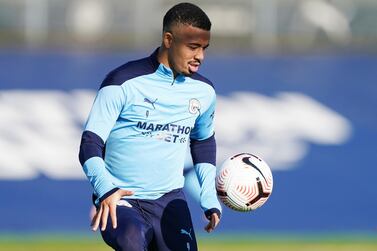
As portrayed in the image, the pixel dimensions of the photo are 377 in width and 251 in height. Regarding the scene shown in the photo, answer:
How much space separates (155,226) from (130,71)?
106cm

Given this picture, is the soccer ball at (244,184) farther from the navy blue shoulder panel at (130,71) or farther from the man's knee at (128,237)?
the navy blue shoulder panel at (130,71)

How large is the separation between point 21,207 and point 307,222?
3642 mm

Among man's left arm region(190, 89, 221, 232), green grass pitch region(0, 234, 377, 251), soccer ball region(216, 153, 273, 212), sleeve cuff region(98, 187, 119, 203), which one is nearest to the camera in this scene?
sleeve cuff region(98, 187, 119, 203)

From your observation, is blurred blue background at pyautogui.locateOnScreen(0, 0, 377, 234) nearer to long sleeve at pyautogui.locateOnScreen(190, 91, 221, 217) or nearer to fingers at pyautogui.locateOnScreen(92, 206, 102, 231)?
long sleeve at pyautogui.locateOnScreen(190, 91, 221, 217)

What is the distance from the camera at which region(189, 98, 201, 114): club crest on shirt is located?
298 inches

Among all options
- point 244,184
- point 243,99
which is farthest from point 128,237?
point 243,99

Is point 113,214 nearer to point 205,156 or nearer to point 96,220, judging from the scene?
point 96,220

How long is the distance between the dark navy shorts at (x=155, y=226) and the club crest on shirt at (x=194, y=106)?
0.57 metres

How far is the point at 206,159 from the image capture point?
7.92 metres

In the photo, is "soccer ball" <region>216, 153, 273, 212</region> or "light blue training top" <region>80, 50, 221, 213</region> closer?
"light blue training top" <region>80, 50, 221, 213</region>

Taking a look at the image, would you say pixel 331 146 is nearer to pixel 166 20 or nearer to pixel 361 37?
pixel 361 37

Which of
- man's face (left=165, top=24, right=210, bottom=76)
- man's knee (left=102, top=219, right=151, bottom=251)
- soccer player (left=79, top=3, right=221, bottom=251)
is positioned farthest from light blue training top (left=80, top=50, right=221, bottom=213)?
man's knee (left=102, top=219, right=151, bottom=251)

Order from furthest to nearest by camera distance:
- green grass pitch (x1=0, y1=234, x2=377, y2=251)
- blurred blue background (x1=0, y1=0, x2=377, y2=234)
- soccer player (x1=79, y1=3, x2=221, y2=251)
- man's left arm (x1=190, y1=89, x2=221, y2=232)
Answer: blurred blue background (x1=0, y1=0, x2=377, y2=234) → green grass pitch (x1=0, y1=234, x2=377, y2=251) → man's left arm (x1=190, y1=89, x2=221, y2=232) → soccer player (x1=79, y1=3, x2=221, y2=251)

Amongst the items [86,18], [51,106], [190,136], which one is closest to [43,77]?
[51,106]
